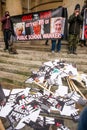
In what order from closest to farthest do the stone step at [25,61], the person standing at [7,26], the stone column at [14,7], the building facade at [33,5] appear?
the stone step at [25,61] < the person standing at [7,26] < the building facade at [33,5] < the stone column at [14,7]

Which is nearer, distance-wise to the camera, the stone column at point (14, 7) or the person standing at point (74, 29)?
the person standing at point (74, 29)

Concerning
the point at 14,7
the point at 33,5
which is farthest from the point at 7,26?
the point at 33,5

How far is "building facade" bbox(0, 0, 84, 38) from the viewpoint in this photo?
12.0m

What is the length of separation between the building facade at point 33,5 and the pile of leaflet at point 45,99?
4803 mm

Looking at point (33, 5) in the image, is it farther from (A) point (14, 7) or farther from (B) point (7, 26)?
(B) point (7, 26)

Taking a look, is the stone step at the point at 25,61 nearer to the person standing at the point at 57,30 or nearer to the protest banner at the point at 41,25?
the person standing at the point at 57,30

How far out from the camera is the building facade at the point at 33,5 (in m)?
12.0

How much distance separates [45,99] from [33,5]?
1124cm

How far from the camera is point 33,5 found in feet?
54.6

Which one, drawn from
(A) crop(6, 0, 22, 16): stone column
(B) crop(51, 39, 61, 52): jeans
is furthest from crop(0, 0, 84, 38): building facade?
(B) crop(51, 39, 61, 52): jeans

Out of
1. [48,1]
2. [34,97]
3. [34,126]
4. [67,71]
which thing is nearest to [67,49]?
[67,71]

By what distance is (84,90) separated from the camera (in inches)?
267

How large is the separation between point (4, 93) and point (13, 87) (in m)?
0.72

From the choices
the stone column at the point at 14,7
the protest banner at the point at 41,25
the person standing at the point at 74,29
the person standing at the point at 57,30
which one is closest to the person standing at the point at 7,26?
the protest banner at the point at 41,25
